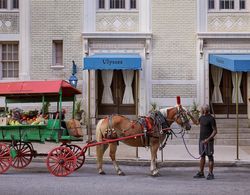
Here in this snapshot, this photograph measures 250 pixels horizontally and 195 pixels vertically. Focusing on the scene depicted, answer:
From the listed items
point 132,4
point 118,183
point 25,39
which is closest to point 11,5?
point 25,39

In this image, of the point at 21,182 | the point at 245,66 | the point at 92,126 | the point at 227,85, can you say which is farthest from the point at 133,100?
the point at 21,182

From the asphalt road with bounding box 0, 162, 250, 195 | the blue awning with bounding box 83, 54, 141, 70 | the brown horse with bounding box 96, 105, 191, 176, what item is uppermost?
the blue awning with bounding box 83, 54, 141, 70

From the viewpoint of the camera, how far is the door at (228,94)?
72.3 feet

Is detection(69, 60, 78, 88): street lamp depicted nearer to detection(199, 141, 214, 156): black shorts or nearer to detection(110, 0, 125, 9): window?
detection(110, 0, 125, 9): window

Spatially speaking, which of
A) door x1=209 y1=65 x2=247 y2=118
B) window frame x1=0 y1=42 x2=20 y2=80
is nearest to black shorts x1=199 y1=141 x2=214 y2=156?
door x1=209 y1=65 x2=247 y2=118

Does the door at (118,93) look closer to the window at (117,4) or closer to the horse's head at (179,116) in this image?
the window at (117,4)

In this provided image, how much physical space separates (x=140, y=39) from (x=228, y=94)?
444cm

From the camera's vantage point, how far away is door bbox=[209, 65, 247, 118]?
22031 millimetres

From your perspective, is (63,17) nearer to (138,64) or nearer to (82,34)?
(82,34)

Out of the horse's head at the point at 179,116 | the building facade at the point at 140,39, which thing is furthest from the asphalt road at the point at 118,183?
the building facade at the point at 140,39

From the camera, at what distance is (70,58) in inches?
843

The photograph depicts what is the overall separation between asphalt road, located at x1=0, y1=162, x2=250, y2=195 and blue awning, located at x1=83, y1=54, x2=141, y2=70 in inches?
243

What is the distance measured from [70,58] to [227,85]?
671 cm

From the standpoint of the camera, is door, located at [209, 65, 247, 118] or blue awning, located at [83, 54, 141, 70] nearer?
blue awning, located at [83, 54, 141, 70]
